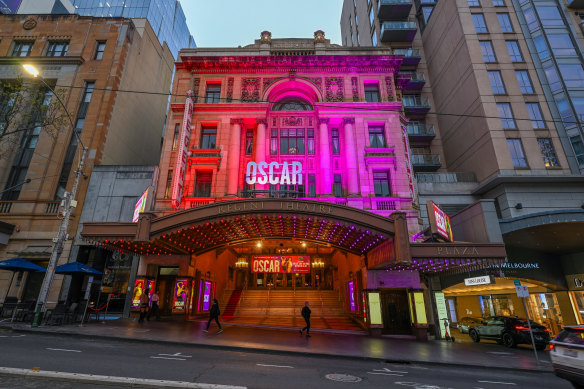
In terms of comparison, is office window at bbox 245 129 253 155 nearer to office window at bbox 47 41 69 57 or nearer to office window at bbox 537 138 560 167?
office window at bbox 47 41 69 57

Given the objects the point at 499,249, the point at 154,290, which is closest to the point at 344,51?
the point at 499,249

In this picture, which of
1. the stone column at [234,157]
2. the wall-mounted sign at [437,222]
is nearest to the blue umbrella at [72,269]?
the stone column at [234,157]

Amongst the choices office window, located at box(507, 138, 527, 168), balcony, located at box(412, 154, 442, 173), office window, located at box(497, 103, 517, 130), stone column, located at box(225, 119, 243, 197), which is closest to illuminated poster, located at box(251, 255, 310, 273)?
stone column, located at box(225, 119, 243, 197)

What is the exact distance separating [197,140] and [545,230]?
28.8 m

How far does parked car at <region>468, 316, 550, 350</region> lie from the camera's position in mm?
16859

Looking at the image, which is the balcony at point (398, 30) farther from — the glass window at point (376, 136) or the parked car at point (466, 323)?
the parked car at point (466, 323)

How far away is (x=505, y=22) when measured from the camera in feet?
97.3

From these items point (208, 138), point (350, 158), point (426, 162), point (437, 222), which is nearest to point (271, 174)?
point (350, 158)

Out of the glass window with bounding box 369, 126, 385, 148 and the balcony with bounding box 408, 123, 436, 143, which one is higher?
the balcony with bounding box 408, 123, 436, 143

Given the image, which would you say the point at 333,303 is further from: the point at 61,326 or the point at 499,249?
the point at 61,326

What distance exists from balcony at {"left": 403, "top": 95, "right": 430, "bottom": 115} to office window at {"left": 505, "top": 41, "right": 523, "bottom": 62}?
8602 millimetres

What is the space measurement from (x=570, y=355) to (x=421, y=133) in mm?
29246

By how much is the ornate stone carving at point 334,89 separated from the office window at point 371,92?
2651 millimetres

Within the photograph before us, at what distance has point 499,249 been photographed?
15.3 metres
